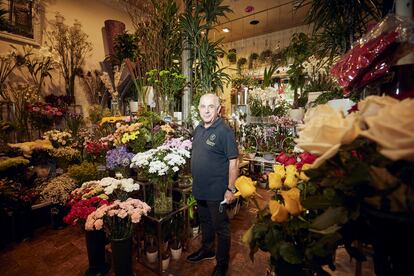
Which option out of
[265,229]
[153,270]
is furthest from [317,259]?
[153,270]

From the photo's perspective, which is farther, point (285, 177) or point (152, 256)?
point (152, 256)

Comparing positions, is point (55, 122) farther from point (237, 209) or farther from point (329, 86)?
point (329, 86)

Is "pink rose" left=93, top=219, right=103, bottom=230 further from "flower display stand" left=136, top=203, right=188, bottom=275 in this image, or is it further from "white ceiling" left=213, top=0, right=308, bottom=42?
"white ceiling" left=213, top=0, right=308, bottom=42

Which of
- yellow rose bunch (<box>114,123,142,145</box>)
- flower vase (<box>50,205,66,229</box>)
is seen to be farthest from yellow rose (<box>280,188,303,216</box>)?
flower vase (<box>50,205,66,229</box>)

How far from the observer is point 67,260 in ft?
6.72

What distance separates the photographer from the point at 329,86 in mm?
2971

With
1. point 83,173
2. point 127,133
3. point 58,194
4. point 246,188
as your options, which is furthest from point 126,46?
point 246,188

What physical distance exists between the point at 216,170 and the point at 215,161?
0.08 metres

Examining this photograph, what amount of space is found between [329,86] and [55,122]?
4.03 metres

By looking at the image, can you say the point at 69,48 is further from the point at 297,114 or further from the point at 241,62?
the point at 241,62

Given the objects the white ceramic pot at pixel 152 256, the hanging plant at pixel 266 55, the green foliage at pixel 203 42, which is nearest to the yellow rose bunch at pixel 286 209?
the white ceramic pot at pixel 152 256

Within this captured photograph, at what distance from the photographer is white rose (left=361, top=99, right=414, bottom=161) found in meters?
0.31

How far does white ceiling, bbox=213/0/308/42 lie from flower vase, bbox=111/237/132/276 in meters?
4.17

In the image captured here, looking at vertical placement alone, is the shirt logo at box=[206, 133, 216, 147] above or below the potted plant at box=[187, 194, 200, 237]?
above
